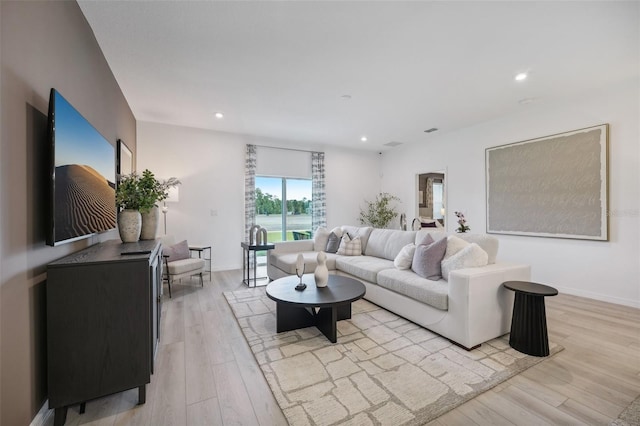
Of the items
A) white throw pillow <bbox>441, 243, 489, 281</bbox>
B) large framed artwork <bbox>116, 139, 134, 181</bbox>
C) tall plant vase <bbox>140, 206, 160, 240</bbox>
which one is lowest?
white throw pillow <bbox>441, 243, 489, 281</bbox>

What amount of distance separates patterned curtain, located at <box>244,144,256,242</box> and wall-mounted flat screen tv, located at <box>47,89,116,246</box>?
3.23m

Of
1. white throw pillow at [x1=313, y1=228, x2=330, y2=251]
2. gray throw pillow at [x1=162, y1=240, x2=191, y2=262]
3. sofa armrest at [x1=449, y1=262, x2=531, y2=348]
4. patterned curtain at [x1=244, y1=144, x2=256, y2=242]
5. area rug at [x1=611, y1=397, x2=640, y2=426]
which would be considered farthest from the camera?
patterned curtain at [x1=244, y1=144, x2=256, y2=242]

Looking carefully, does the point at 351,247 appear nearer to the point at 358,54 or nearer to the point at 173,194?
the point at 358,54

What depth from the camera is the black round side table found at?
2.25 metres

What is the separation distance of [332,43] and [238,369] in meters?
2.98

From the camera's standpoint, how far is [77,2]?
2.07 m

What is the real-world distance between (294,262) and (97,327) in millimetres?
2531

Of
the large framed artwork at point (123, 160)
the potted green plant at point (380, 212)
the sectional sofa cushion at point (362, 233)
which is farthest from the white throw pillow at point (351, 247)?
the large framed artwork at point (123, 160)

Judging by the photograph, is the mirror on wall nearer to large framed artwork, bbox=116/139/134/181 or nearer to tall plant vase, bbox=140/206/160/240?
tall plant vase, bbox=140/206/160/240

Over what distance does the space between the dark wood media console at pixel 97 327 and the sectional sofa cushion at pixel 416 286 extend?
7.60 ft

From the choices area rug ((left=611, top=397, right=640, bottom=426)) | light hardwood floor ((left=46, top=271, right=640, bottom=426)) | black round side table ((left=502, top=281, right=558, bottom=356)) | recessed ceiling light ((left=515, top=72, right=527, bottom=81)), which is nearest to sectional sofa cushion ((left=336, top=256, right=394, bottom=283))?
black round side table ((left=502, top=281, right=558, bottom=356))

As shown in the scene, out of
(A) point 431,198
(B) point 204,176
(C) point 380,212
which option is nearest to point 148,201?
(B) point 204,176

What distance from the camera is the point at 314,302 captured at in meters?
2.37

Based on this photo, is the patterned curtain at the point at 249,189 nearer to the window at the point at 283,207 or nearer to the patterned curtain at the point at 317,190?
the window at the point at 283,207
